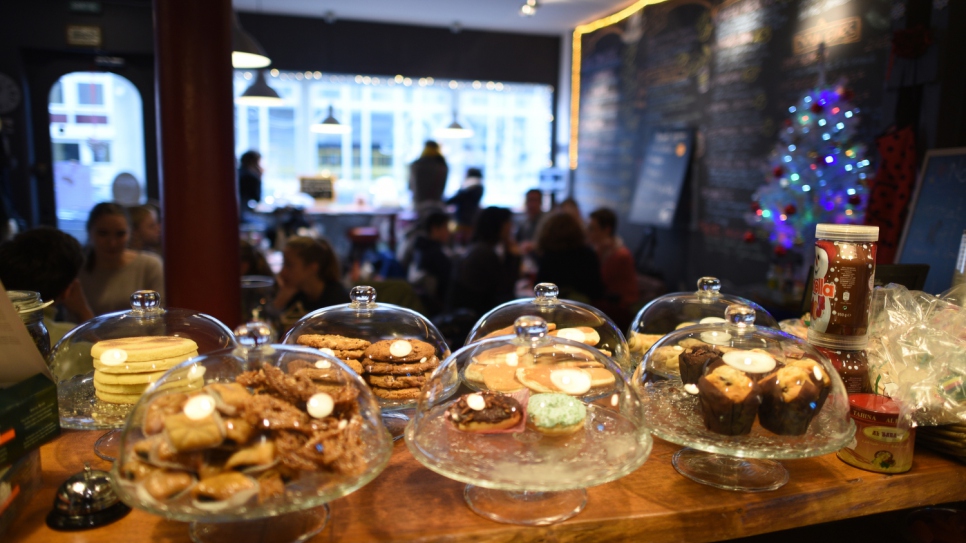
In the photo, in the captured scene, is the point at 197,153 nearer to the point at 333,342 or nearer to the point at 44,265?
the point at 44,265

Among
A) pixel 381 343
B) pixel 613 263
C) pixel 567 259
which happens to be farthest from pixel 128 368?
pixel 613 263

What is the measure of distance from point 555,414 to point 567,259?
297 centimetres

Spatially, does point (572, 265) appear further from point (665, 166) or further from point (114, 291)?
point (665, 166)

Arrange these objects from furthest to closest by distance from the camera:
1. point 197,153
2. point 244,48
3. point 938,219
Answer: point 244,48 → point 938,219 → point 197,153

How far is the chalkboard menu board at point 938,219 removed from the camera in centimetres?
271

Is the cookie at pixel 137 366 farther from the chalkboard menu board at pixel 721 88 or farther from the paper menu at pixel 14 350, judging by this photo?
the chalkboard menu board at pixel 721 88

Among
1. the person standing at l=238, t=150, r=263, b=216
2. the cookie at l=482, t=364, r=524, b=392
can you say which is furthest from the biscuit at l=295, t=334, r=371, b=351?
the person standing at l=238, t=150, r=263, b=216

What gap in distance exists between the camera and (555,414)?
1246 mm

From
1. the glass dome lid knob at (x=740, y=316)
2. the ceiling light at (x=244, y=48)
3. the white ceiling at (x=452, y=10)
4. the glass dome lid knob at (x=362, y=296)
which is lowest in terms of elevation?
the glass dome lid knob at (x=362, y=296)

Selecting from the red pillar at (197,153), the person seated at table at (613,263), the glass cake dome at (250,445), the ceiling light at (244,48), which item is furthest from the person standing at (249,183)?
the glass cake dome at (250,445)

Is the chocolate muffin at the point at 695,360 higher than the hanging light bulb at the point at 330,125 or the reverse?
the reverse

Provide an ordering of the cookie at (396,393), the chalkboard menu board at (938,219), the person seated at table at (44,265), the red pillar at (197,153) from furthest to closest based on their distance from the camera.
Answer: the chalkboard menu board at (938,219), the red pillar at (197,153), the person seated at table at (44,265), the cookie at (396,393)

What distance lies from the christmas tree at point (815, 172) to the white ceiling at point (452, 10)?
355 centimetres

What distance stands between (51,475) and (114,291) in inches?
92.4
